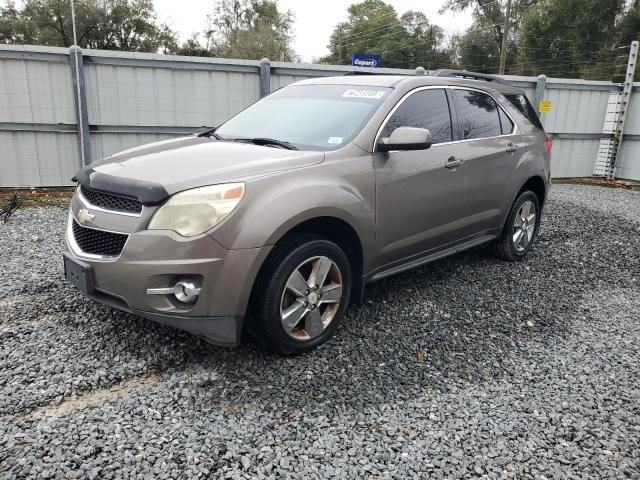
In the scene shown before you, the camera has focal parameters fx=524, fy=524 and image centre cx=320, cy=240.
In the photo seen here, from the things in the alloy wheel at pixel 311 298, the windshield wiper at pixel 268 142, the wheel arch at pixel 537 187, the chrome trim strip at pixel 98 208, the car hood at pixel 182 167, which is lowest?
the alloy wheel at pixel 311 298

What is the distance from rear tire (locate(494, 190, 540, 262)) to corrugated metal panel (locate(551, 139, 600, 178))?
7.53m

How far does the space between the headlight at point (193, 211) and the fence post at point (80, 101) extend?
6506 millimetres

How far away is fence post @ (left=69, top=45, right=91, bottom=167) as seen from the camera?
8.23 meters

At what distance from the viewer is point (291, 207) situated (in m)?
3.05

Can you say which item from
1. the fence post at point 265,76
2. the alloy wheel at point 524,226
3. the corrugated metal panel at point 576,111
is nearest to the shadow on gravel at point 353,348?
the alloy wheel at point 524,226

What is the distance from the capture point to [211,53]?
43.5m

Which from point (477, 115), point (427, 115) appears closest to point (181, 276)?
point (427, 115)

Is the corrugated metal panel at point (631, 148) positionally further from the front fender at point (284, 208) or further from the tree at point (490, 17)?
the tree at point (490, 17)

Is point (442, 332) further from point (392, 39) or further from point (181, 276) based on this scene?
point (392, 39)

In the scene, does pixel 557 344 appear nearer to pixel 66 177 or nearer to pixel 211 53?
pixel 66 177

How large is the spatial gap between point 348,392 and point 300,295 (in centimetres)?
64

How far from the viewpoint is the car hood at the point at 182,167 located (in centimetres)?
290

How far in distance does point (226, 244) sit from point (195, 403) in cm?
87

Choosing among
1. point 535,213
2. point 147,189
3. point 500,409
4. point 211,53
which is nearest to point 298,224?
point 147,189
